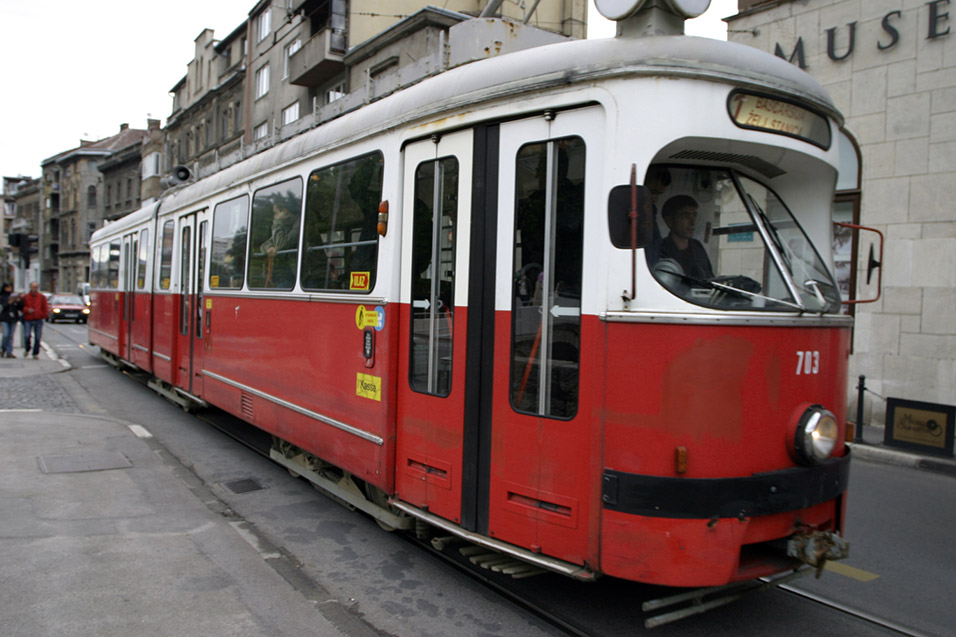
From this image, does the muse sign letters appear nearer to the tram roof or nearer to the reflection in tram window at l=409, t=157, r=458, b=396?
the tram roof

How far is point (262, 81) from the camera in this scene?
36094 millimetres

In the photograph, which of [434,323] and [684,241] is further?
[434,323]

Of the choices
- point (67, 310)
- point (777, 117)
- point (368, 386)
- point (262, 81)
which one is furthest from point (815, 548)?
point (67, 310)

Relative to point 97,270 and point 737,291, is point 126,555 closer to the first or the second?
point 737,291

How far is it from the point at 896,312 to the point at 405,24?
57.3ft

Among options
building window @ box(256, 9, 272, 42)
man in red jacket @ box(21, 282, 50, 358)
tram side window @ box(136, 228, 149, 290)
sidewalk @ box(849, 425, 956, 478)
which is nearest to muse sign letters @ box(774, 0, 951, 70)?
sidewalk @ box(849, 425, 956, 478)

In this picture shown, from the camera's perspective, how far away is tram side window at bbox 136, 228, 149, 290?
1208 cm

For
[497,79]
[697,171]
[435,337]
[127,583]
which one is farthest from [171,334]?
[697,171]

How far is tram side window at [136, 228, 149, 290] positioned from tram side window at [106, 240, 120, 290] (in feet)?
6.68

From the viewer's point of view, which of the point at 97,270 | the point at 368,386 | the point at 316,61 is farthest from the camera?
the point at 316,61

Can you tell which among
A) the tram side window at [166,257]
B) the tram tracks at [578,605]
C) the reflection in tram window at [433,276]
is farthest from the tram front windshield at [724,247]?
the tram side window at [166,257]

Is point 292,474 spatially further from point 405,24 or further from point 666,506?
point 405,24

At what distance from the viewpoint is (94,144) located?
72500 mm

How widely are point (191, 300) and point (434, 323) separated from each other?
5835 mm
